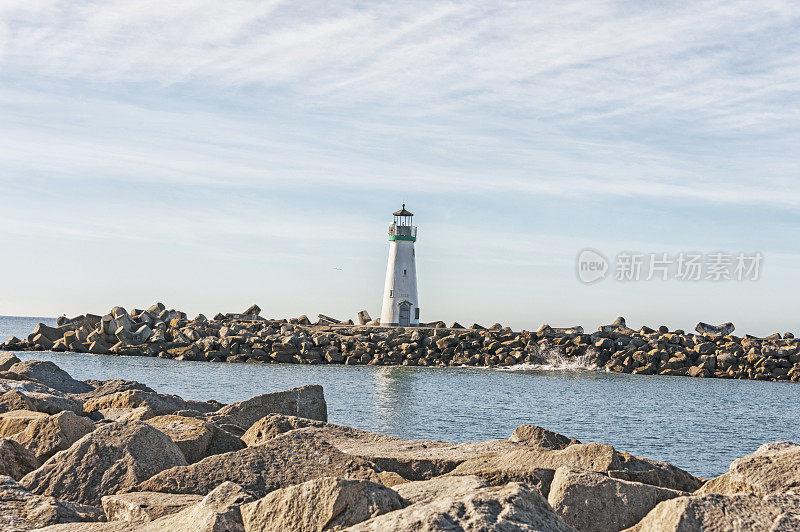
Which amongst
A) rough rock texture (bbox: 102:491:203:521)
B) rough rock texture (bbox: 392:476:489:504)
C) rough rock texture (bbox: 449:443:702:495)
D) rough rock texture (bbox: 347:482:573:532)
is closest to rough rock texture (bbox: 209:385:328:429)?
rough rock texture (bbox: 449:443:702:495)

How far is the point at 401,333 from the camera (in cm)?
4022

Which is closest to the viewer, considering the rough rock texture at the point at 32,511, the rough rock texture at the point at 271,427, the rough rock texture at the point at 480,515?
the rough rock texture at the point at 480,515

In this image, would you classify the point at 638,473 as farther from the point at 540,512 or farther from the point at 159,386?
the point at 159,386

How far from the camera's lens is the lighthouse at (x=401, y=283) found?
4216 centimetres

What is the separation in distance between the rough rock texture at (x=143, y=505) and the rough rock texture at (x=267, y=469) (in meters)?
0.20

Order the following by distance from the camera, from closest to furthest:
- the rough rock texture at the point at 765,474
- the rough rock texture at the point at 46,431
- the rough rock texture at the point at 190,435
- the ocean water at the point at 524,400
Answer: the rough rock texture at the point at 765,474 → the rough rock texture at the point at 46,431 → the rough rock texture at the point at 190,435 → the ocean water at the point at 524,400

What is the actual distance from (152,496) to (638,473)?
3.15 metres

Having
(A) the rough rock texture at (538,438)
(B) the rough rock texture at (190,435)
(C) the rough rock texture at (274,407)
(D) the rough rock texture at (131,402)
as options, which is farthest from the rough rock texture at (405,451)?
(D) the rough rock texture at (131,402)

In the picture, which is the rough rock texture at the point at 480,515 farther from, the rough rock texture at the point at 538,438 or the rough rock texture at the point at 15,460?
the rough rock texture at the point at 538,438

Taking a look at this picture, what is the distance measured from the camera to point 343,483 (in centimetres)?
376

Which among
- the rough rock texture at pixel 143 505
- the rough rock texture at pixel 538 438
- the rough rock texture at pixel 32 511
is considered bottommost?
the rough rock texture at pixel 32 511

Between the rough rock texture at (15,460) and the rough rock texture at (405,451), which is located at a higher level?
the rough rock texture at (405,451)

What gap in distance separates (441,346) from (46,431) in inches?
1293

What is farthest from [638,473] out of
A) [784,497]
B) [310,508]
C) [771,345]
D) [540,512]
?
[771,345]
